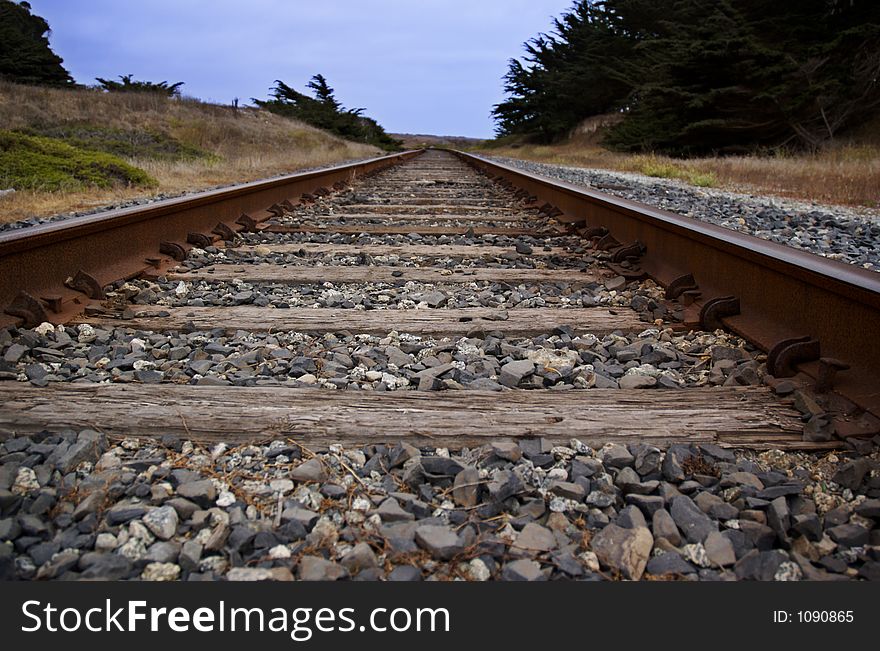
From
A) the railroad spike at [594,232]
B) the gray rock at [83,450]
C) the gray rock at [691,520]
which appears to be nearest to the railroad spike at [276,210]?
the railroad spike at [594,232]

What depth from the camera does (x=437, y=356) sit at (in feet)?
7.13

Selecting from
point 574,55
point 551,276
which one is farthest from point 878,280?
point 574,55

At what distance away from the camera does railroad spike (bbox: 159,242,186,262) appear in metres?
3.54

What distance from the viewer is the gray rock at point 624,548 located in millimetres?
1177

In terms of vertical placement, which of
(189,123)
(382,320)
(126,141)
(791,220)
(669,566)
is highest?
(189,123)

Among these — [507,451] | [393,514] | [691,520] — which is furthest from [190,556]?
[691,520]

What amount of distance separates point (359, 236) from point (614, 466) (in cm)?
333

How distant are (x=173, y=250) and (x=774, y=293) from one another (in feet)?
9.78

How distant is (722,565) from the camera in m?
1.18

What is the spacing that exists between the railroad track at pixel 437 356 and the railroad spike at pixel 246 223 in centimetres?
82

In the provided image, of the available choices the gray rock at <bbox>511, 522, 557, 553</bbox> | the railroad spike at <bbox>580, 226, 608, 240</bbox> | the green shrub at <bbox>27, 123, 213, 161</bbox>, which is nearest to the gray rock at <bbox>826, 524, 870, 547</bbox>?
the gray rock at <bbox>511, 522, 557, 553</bbox>

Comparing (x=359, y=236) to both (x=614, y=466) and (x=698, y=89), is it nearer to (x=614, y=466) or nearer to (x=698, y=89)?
(x=614, y=466)

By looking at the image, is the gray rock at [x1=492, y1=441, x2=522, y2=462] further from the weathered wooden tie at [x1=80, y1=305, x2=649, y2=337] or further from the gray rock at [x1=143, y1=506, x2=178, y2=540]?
the weathered wooden tie at [x1=80, y1=305, x2=649, y2=337]

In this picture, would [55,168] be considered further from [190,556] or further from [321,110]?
[321,110]
